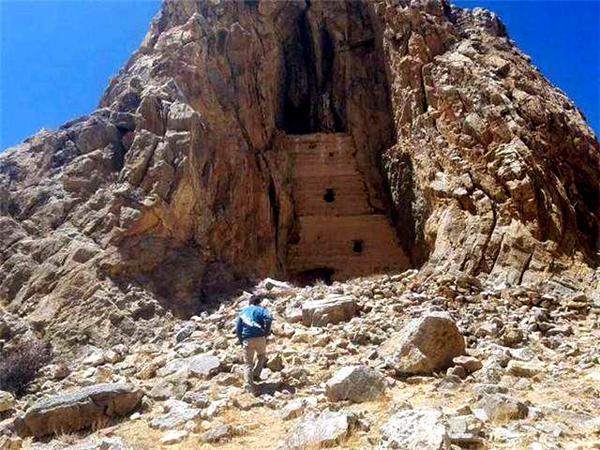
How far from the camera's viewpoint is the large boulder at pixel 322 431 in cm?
657

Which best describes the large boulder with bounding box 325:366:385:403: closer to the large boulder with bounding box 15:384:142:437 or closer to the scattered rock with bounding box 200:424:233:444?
the scattered rock with bounding box 200:424:233:444

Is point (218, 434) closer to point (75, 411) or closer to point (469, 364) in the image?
point (75, 411)

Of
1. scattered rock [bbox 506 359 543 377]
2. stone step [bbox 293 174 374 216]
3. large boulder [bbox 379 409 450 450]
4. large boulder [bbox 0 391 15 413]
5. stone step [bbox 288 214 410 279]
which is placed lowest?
large boulder [bbox 0 391 15 413]

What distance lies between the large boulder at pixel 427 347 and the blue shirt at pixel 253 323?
1953 mm

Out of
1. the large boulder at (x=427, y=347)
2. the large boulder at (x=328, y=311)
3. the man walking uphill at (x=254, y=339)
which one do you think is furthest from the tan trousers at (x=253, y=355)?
the large boulder at (x=328, y=311)

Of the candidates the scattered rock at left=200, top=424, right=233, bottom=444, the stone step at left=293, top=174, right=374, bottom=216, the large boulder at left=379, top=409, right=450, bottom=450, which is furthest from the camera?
the stone step at left=293, top=174, right=374, bottom=216

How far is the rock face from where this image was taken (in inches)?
667

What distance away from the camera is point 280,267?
2250 cm

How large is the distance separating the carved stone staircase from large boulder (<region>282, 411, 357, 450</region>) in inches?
600

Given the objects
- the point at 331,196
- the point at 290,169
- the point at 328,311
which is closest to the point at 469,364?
the point at 328,311

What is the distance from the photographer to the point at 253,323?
926 cm

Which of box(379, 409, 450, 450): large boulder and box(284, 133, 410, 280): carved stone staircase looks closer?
box(379, 409, 450, 450): large boulder

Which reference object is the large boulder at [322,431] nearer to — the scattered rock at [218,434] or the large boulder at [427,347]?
the scattered rock at [218,434]

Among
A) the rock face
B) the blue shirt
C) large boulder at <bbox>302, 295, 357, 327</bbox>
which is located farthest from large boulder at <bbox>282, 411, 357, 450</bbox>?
the rock face
